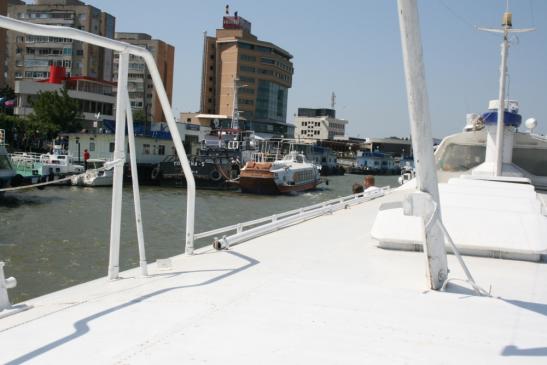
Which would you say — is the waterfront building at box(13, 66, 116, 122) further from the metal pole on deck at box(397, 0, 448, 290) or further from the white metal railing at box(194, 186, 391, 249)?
the metal pole on deck at box(397, 0, 448, 290)

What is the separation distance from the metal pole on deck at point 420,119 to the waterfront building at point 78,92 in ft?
205

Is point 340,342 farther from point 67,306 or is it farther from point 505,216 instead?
point 505,216

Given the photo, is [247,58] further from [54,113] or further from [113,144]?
[113,144]

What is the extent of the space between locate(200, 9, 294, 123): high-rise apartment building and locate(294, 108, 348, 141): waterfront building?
30.7 m

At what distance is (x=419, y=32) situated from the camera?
4.28m

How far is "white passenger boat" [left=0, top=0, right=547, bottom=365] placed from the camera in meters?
3.23

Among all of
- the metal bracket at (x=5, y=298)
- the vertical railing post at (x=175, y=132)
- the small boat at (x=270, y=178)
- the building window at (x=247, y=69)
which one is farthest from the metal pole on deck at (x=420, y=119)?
the building window at (x=247, y=69)

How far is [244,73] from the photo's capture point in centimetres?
10944

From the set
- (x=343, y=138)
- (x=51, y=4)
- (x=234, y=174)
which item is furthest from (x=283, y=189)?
(x=343, y=138)

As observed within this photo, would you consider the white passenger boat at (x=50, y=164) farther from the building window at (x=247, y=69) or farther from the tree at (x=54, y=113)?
the building window at (x=247, y=69)

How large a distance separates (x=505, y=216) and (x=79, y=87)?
6914 centimetres

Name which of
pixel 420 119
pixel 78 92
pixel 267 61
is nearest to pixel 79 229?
pixel 420 119

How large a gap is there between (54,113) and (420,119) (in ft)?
176

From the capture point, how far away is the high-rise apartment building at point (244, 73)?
Answer: 110 meters
